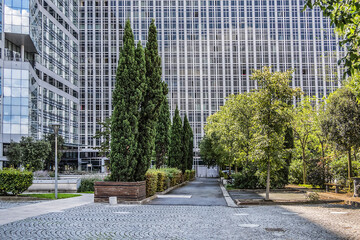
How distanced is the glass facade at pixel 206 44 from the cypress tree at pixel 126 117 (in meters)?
79.3

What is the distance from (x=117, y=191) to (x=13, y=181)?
20.9 ft

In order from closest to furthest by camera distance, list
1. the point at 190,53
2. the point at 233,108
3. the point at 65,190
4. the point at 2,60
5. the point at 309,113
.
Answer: the point at 65,190 → the point at 233,108 → the point at 309,113 → the point at 2,60 → the point at 190,53

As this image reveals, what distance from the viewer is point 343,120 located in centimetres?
2312

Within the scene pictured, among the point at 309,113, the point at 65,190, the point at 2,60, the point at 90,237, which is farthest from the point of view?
the point at 2,60

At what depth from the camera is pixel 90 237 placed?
9.36 m

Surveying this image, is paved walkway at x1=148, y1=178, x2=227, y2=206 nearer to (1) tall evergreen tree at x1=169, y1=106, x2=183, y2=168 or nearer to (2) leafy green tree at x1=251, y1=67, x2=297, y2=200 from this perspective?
(2) leafy green tree at x1=251, y1=67, x2=297, y2=200

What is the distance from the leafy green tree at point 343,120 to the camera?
22.7 meters

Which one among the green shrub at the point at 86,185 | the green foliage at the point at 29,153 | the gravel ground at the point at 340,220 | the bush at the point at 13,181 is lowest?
the green shrub at the point at 86,185

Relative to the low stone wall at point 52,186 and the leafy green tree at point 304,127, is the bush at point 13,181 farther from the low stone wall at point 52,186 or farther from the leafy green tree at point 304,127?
the leafy green tree at point 304,127

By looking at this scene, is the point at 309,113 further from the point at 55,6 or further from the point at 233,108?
the point at 55,6

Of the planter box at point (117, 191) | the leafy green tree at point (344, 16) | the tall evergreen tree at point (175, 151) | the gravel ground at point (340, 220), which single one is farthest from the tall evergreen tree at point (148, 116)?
the tall evergreen tree at point (175, 151)

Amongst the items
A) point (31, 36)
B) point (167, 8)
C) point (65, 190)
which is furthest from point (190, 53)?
point (65, 190)

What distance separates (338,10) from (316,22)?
Result: 330 feet

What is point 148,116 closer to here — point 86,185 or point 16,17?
point 86,185
